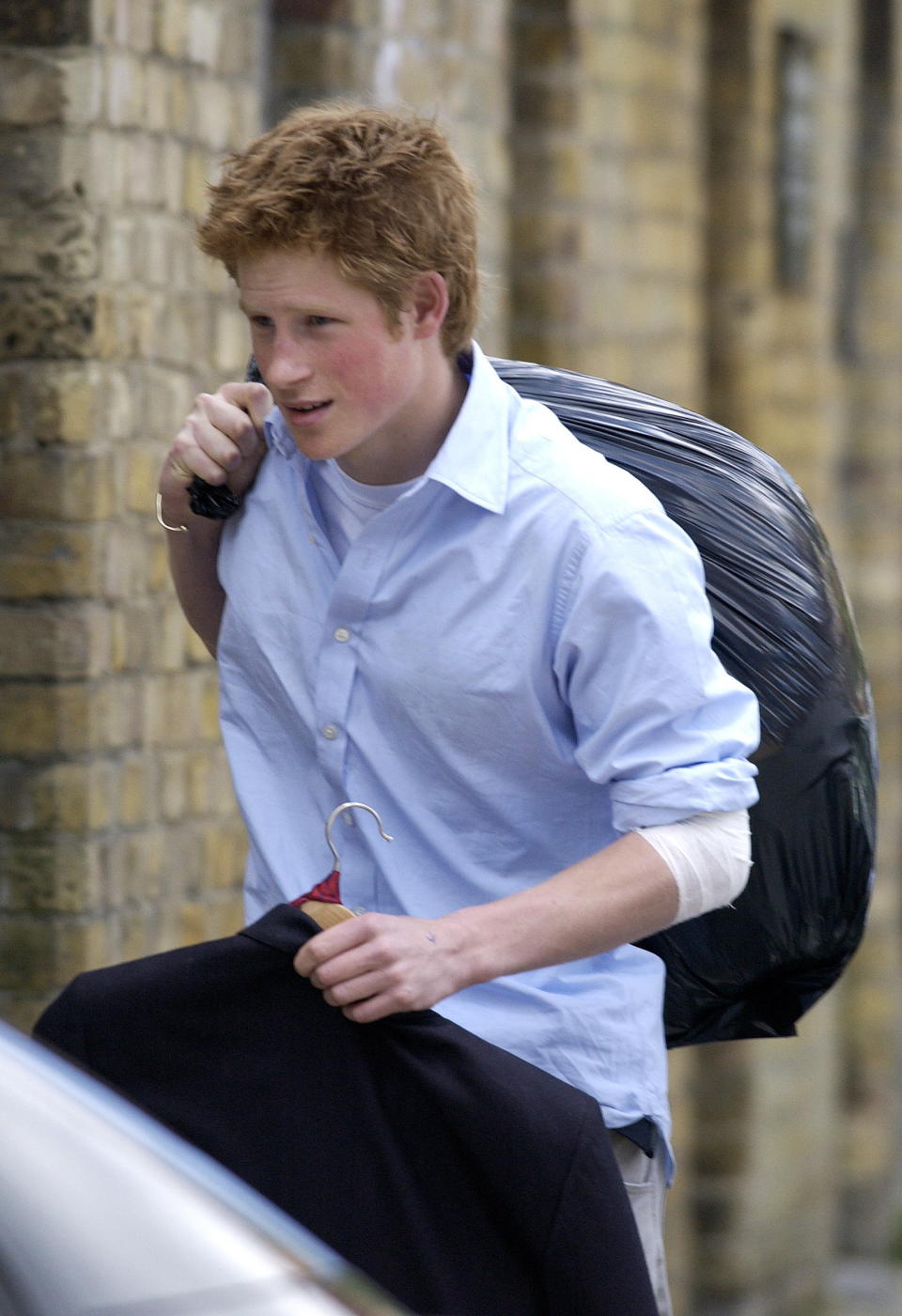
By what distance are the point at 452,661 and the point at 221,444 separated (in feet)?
1.33

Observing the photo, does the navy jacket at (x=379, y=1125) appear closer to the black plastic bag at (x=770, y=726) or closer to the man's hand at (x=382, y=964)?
the man's hand at (x=382, y=964)

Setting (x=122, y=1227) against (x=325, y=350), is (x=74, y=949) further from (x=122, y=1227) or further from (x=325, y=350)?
(x=122, y=1227)

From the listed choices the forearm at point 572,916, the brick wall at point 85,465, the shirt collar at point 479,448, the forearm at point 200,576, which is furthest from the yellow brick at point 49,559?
the forearm at point 572,916

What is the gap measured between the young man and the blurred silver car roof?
2.14ft

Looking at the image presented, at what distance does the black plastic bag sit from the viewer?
2.85 metres

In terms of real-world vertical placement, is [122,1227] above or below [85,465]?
below

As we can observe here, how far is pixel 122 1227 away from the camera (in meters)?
1.49

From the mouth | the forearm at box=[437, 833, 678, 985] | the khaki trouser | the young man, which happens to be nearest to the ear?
the young man

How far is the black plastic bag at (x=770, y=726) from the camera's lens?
285 centimetres

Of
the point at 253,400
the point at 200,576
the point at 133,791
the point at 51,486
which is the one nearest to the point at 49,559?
the point at 51,486

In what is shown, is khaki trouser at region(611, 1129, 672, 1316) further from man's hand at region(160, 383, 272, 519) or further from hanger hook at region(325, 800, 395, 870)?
man's hand at region(160, 383, 272, 519)

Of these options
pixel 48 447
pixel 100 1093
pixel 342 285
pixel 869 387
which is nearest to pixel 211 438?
pixel 342 285

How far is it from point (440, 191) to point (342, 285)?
0.49ft

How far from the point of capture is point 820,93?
9.18m
